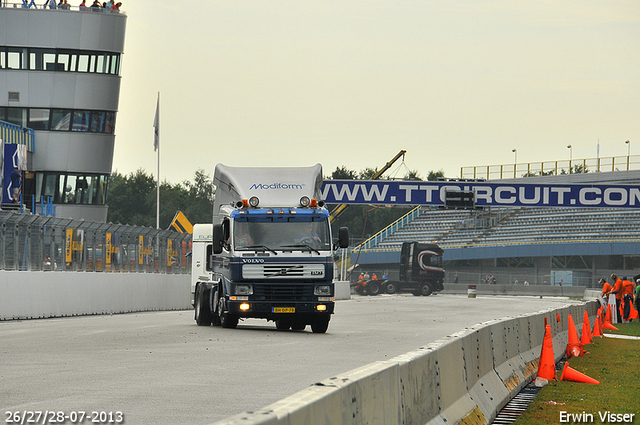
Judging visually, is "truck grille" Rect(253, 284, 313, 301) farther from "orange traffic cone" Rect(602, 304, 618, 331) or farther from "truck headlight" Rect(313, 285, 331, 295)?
"orange traffic cone" Rect(602, 304, 618, 331)

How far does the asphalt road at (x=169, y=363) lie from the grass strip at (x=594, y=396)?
101 inches

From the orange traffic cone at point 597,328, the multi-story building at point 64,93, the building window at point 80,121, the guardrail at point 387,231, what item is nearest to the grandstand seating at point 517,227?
the guardrail at point 387,231

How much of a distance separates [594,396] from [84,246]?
60.1ft

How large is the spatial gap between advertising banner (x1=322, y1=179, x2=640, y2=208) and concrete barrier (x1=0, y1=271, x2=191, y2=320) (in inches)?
834

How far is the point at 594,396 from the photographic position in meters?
11.0

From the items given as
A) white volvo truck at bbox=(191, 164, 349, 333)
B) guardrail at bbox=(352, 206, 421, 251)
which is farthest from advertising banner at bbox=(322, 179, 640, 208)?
white volvo truck at bbox=(191, 164, 349, 333)

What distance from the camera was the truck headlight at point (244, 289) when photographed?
748 inches

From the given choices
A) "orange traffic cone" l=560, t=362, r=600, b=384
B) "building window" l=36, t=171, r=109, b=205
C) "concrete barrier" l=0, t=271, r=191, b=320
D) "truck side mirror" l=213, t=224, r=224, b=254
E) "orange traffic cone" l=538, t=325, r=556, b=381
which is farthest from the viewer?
"building window" l=36, t=171, r=109, b=205

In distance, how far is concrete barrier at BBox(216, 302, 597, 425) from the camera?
4246 mm

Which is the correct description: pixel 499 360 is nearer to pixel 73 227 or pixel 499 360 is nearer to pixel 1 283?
pixel 1 283

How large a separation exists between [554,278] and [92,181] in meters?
33.8

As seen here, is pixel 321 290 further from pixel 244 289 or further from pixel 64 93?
pixel 64 93

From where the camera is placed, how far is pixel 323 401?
4.30 m

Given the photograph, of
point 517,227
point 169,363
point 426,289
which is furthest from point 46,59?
point 169,363
